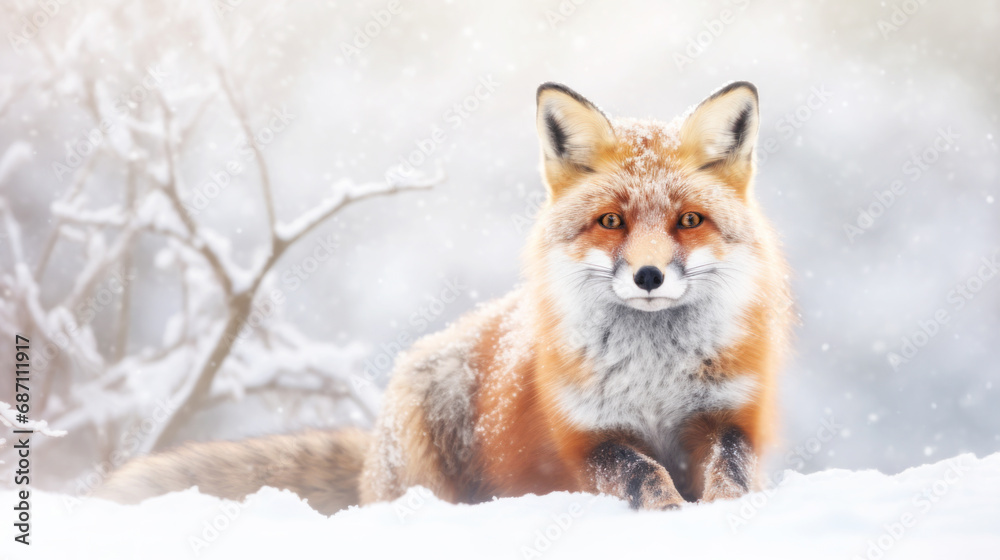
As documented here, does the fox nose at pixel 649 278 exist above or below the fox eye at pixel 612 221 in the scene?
below

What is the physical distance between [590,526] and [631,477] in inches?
11.1

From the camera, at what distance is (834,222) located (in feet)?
21.9

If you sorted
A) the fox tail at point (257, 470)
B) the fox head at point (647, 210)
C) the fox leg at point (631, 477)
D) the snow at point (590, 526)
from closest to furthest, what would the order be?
the snow at point (590, 526), the fox leg at point (631, 477), the fox head at point (647, 210), the fox tail at point (257, 470)

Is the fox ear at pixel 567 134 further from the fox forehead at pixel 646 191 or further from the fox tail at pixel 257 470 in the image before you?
the fox tail at pixel 257 470

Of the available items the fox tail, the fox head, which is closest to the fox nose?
the fox head

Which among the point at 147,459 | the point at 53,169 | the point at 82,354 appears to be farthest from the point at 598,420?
the point at 53,169

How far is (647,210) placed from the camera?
2.11 metres

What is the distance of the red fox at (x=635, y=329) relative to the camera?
2070mm

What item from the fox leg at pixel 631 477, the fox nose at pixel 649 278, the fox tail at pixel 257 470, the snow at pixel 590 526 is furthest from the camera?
the fox tail at pixel 257 470

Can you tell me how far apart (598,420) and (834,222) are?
560 centimetres

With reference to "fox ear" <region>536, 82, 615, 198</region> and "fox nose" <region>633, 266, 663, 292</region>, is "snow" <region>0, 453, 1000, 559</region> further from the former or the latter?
"fox ear" <region>536, 82, 615, 198</region>

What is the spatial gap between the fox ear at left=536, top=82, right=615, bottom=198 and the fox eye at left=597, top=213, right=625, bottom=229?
308 millimetres

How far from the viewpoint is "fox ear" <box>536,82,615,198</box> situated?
233 cm

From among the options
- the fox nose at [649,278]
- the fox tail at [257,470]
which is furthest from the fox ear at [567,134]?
the fox tail at [257,470]
